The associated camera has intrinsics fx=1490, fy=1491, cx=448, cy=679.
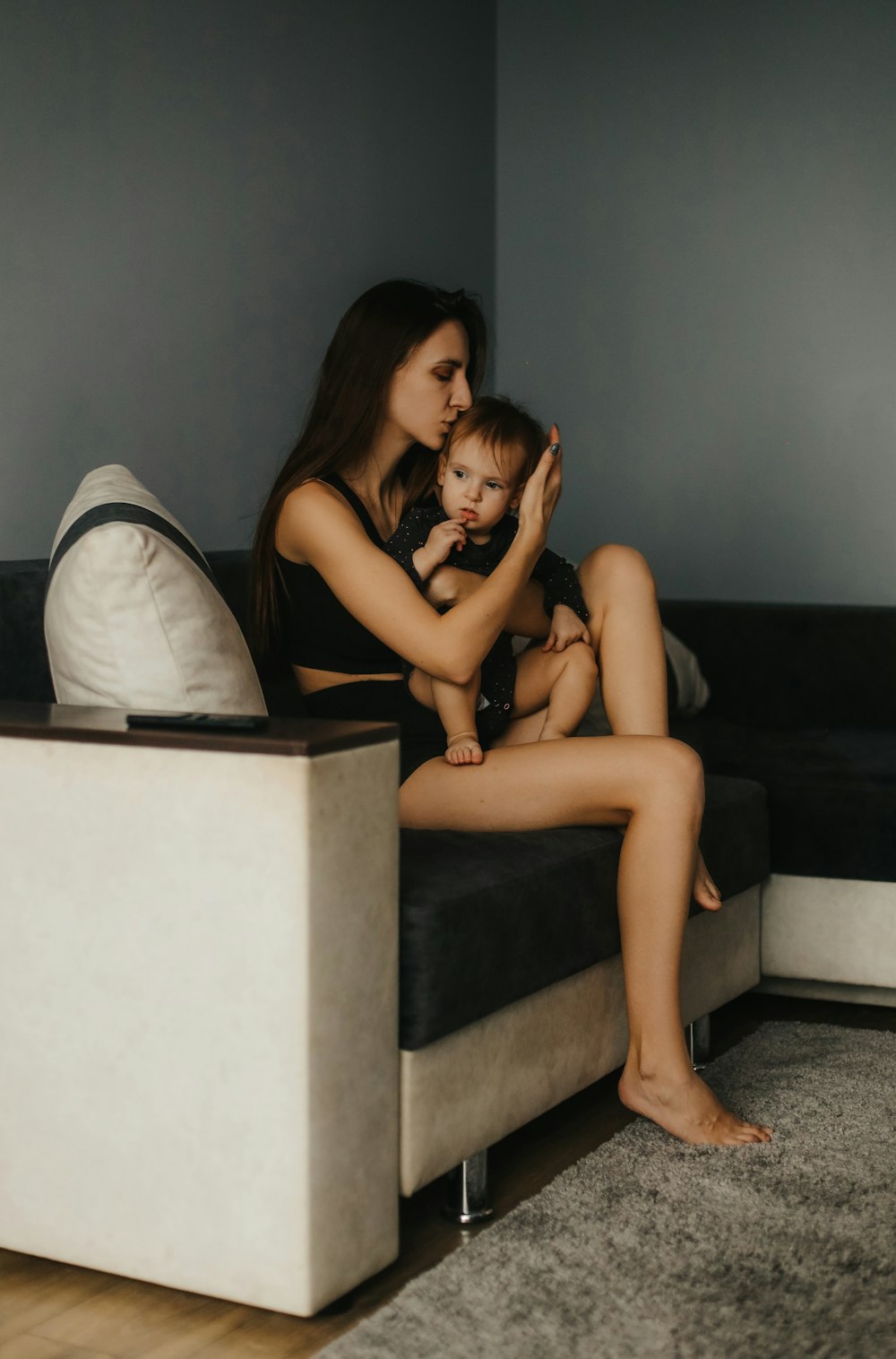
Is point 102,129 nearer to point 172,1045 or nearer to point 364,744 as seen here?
point 364,744

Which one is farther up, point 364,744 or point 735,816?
point 364,744

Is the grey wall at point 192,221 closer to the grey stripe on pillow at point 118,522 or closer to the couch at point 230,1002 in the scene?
the grey stripe on pillow at point 118,522

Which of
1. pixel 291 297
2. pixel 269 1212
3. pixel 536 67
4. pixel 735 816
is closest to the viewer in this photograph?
pixel 269 1212

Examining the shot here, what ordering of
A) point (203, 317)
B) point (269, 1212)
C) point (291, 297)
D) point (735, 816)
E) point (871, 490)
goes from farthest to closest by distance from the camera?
1. point (871, 490)
2. point (291, 297)
3. point (203, 317)
4. point (735, 816)
5. point (269, 1212)

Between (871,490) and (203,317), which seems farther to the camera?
(871,490)

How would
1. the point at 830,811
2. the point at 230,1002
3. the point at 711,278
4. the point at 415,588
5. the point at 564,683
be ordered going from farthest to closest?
1. the point at 711,278
2. the point at 830,811
3. the point at 564,683
4. the point at 415,588
5. the point at 230,1002

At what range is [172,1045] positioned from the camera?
1584 millimetres

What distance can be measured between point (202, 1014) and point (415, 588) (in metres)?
0.78

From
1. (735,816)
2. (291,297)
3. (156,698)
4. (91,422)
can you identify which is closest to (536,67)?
(291,297)

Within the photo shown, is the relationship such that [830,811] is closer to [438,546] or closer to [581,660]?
[581,660]

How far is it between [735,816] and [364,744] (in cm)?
109

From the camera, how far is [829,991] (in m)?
2.75

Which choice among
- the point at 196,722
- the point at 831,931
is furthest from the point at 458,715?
the point at 831,931

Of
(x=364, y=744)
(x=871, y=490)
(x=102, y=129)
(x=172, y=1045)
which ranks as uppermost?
(x=102, y=129)
